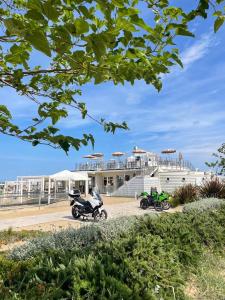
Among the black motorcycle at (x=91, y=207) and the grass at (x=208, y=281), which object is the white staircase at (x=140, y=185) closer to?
the black motorcycle at (x=91, y=207)

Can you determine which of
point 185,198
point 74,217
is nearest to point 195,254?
point 74,217

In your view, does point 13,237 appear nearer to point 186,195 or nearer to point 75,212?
point 75,212

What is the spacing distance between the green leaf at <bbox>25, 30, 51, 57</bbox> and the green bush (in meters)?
2.52

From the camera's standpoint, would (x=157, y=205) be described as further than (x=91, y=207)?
Yes

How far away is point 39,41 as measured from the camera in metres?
0.99

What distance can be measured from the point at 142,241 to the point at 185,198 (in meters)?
15.4

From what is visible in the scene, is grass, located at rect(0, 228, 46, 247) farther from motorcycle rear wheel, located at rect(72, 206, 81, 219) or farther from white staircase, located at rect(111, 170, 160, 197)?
white staircase, located at rect(111, 170, 160, 197)

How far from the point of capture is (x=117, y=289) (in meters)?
3.31

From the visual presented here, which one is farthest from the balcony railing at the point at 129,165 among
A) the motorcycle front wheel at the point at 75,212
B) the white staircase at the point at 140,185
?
the motorcycle front wheel at the point at 75,212

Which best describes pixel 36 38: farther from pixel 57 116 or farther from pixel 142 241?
pixel 142 241

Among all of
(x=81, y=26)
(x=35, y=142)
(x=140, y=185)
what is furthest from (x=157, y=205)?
(x=81, y=26)

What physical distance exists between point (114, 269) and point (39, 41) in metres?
3.26

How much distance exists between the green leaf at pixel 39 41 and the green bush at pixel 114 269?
8.25 ft

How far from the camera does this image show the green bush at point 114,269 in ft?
10.5
